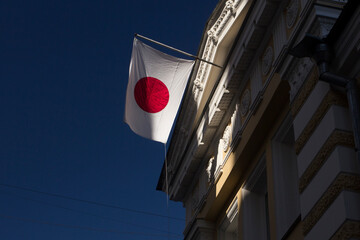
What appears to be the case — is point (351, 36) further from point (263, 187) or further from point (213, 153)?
point (213, 153)

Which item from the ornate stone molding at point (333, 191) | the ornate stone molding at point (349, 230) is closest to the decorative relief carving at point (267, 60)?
the ornate stone molding at point (333, 191)

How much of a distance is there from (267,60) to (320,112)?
3.40m

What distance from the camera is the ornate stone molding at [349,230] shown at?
→ 285 inches

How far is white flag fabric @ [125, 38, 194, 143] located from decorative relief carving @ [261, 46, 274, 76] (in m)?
3.11

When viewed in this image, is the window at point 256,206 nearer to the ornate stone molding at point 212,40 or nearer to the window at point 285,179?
the window at point 285,179

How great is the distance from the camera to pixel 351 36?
8.44 m

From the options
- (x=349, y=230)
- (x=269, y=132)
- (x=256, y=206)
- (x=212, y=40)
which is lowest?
(x=349, y=230)

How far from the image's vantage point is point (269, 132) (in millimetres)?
11930

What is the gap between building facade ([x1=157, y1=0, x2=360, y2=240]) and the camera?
8.16 m

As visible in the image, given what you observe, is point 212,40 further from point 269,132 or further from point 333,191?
point 333,191

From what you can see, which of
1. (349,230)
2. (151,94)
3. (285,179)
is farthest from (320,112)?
(151,94)

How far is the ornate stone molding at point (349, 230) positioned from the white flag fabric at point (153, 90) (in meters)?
7.47

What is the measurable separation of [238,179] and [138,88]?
3.17 metres

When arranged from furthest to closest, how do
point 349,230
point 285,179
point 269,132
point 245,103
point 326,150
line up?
point 245,103 → point 269,132 → point 285,179 → point 326,150 → point 349,230
